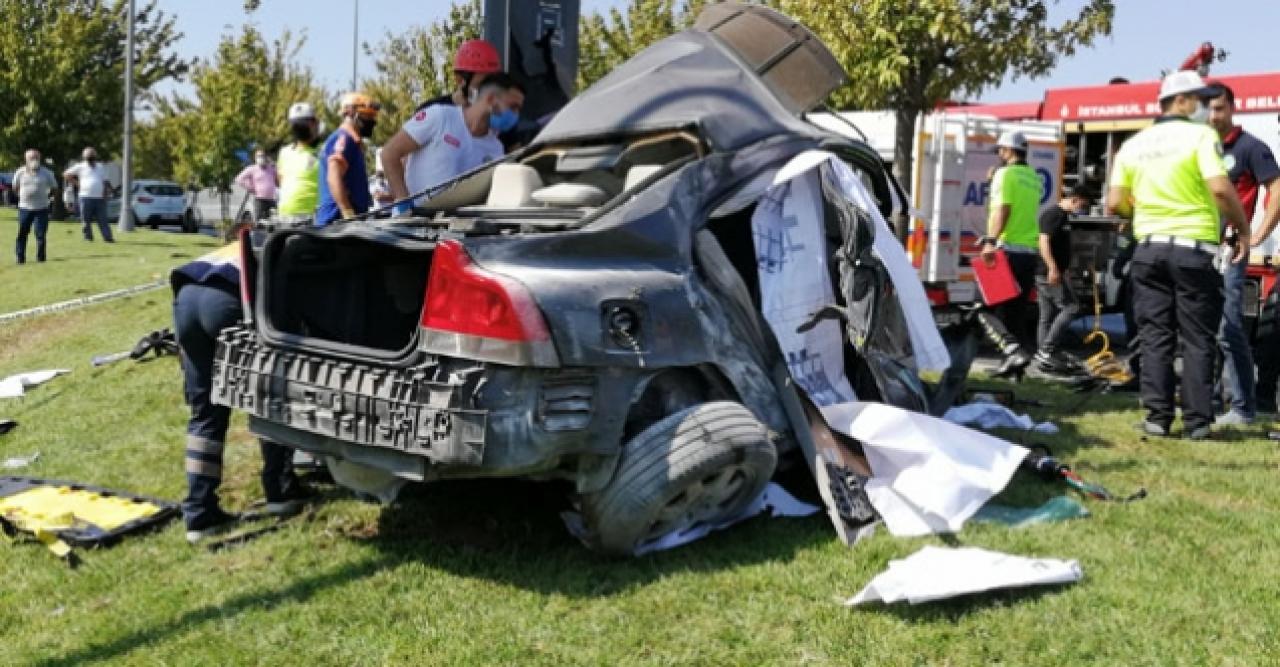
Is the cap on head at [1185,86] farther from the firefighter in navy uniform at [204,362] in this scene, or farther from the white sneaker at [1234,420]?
the firefighter in navy uniform at [204,362]

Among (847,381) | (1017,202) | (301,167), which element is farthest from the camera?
(1017,202)

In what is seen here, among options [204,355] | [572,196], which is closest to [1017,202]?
[572,196]

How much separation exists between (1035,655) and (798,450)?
148 centimetres

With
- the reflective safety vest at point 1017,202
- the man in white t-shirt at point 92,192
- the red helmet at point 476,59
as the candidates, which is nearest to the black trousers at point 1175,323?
the reflective safety vest at point 1017,202

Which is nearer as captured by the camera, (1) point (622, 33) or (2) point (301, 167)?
(2) point (301, 167)

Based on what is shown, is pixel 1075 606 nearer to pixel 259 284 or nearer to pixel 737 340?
pixel 737 340

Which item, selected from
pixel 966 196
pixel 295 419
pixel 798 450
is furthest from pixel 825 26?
pixel 295 419

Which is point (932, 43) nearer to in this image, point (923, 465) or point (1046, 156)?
point (1046, 156)

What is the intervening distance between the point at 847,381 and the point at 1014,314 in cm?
443

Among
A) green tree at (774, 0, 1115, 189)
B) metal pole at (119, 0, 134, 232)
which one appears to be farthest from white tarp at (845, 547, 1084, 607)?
metal pole at (119, 0, 134, 232)

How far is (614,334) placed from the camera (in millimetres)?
3980

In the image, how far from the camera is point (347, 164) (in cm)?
627

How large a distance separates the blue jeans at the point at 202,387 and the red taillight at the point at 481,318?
1.32 m

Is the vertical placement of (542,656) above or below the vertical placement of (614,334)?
below
